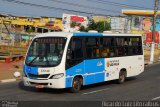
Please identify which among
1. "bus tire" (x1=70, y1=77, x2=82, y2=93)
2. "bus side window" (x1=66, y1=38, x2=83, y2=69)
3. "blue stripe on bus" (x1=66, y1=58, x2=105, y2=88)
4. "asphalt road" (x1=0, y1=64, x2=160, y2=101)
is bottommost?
"asphalt road" (x1=0, y1=64, x2=160, y2=101)

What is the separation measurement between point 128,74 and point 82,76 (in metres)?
4.83

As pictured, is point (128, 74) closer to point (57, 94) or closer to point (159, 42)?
point (57, 94)

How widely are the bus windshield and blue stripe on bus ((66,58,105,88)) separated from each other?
0.77 m

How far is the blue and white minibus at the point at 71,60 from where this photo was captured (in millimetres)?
16000

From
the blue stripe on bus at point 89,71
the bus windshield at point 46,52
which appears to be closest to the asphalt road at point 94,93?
the blue stripe on bus at point 89,71

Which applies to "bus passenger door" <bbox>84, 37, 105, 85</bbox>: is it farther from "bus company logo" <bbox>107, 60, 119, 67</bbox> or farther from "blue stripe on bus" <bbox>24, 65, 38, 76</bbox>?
"blue stripe on bus" <bbox>24, 65, 38, 76</bbox>

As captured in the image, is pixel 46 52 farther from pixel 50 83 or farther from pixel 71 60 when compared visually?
pixel 50 83

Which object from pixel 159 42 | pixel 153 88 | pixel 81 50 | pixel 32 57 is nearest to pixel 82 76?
pixel 81 50

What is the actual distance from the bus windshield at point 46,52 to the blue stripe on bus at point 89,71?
77 centimetres

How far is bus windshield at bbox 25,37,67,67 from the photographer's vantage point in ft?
53.1

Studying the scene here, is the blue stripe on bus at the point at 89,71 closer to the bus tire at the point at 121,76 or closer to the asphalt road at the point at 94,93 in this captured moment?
the asphalt road at the point at 94,93

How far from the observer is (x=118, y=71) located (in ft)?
66.8

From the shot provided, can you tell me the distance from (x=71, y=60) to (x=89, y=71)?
1.54 metres

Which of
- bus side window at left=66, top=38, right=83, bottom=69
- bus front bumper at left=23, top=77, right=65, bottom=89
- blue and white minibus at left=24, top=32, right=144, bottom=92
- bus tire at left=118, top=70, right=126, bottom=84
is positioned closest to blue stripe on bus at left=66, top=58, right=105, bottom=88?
blue and white minibus at left=24, top=32, right=144, bottom=92
